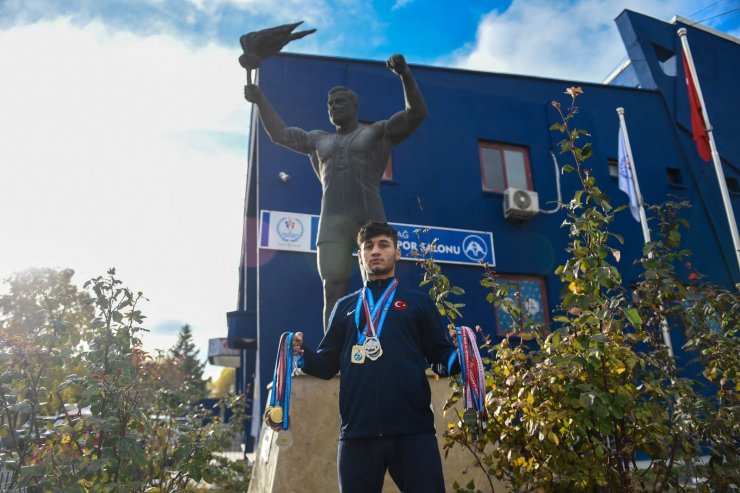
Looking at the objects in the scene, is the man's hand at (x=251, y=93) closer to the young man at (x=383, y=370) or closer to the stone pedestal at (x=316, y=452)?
the stone pedestal at (x=316, y=452)

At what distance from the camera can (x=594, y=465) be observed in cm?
279

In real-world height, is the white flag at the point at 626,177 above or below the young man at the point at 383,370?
above

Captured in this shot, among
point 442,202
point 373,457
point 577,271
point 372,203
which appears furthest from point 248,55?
point 442,202

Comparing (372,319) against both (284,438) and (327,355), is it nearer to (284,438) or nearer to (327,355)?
(327,355)

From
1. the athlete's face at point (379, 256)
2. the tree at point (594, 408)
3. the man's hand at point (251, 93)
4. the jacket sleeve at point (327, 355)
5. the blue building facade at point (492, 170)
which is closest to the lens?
the jacket sleeve at point (327, 355)

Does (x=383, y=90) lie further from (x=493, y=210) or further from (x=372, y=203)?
(x=372, y=203)

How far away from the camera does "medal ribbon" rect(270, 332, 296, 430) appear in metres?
2.40

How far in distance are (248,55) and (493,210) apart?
8653mm

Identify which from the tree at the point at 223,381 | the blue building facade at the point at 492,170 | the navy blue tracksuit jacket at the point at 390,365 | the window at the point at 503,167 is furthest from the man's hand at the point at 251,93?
the tree at the point at 223,381

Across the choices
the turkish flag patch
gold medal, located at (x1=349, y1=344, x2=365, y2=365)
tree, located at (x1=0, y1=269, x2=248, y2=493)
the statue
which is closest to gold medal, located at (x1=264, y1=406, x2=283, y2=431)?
gold medal, located at (x1=349, y1=344, x2=365, y2=365)

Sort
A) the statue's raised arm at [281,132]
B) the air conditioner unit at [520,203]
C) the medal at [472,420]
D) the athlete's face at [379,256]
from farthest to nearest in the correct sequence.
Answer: the air conditioner unit at [520,203] → the statue's raised arm at [281,132] → the athlete's face at [379,256] → the medal at [472,420]

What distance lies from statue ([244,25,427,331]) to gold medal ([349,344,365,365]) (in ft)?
6.09

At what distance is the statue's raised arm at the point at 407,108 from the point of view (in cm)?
394

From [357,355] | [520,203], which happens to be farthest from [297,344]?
[520,203]
